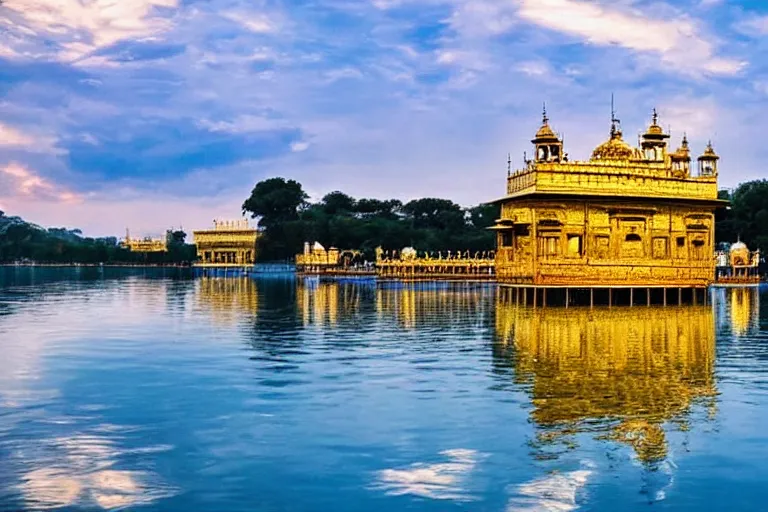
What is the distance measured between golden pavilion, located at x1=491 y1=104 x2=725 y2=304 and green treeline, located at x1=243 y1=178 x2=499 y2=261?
54296 mm

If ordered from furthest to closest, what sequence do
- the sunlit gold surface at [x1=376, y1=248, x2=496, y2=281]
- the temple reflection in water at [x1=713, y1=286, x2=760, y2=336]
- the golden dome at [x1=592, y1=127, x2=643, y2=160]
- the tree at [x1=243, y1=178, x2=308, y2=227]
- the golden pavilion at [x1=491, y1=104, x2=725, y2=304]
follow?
the tree at [x1=243, y1=178, x2=308, y2=227] → the sunlit gold surface at [x1=376, y1=248, x2=496, y2=281] → the golden dome at [x1=592, y1=127, x2=643, y2=160] → the golden pavilion at [x1=491, y1=104, x2=725, y2=304] → the temple reflection in water at [x1=713, y1=286, x2=760, y2=336]

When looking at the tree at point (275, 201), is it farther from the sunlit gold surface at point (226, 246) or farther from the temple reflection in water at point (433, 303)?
the temple reflection in water at point (433, 303)

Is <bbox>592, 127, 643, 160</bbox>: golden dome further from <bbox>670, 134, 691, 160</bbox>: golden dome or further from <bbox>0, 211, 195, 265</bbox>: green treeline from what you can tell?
<bbox>0, 211, 195, 265</bbox>: green treeline

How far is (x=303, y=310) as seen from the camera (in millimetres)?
44219

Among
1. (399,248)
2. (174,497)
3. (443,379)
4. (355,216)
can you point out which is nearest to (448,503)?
(174,497)

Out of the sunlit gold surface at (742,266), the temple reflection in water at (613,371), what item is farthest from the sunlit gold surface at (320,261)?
the temple reflection in water at (613,371)

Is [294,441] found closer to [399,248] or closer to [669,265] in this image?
[669,265]

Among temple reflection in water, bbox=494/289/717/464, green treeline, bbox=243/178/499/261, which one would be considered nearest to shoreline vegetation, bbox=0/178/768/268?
green treeline, bbox=243/178/499/261

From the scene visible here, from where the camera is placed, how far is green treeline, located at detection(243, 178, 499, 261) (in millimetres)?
107188

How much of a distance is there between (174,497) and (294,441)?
3.23m

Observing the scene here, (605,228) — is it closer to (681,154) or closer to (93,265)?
(681,154)

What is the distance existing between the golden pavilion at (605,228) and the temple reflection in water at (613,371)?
8001mm

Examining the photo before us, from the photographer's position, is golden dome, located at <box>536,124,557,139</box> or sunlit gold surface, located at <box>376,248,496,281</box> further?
sunlit gold surface, located at <box>376,248,496,281</box>

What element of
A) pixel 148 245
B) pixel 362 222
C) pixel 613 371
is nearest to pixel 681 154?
pixel 613 371
